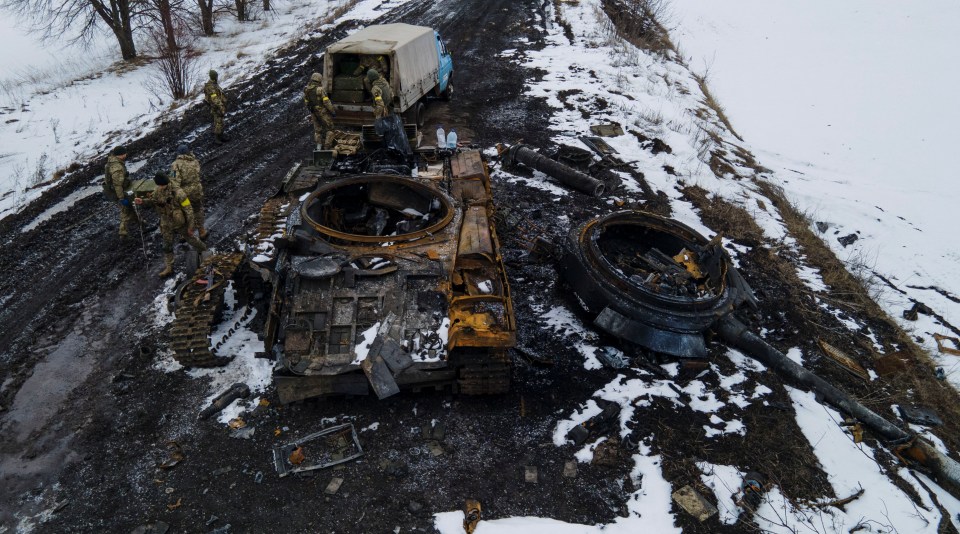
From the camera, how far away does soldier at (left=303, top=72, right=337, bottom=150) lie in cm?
1174

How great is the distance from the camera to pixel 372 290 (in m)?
6.44

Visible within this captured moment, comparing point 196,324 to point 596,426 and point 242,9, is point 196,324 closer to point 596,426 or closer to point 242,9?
point 596,426

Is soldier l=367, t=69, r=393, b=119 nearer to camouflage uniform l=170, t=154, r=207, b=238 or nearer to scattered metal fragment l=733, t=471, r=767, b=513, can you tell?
camouflage uniform l=170, t=154, r=207, b=238

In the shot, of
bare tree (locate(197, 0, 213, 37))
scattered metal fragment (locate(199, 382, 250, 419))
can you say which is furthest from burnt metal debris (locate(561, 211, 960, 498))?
bare tree (locate(197, 0, 213, 37))

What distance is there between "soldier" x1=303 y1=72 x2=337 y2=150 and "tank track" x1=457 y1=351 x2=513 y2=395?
22.8ft

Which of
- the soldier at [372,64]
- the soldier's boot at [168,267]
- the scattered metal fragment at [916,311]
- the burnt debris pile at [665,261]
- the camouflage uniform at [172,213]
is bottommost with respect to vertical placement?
the scattered metal fragment at [916,311]

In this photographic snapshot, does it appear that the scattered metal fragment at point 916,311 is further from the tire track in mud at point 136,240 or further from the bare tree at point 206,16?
the bare tree at point 206,16

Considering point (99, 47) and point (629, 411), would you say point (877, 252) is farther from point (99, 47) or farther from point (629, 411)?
point (99, 47)

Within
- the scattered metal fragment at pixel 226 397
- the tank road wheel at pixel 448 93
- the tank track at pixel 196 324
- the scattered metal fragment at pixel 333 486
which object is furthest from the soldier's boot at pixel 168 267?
the tank road wheel at pixel 448 93

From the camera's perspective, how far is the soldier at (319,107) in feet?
38.5

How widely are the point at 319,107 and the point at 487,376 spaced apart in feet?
26.7

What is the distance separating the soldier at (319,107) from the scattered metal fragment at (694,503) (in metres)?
9.13

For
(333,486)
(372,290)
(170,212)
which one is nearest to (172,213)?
(170,212)

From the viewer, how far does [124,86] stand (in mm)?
16797
